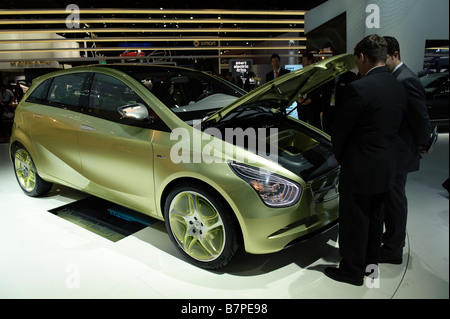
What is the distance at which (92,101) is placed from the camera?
115 inches

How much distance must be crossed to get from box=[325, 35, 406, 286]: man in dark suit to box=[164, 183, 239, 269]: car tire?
71cm

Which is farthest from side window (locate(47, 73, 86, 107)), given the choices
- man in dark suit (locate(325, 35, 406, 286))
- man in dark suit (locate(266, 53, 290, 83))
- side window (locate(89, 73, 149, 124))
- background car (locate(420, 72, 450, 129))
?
background car (locate(420, 72, 450, 129))

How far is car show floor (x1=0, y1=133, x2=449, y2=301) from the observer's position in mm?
2104

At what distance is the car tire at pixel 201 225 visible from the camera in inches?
83.0

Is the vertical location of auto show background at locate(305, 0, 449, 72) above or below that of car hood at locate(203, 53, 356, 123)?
above

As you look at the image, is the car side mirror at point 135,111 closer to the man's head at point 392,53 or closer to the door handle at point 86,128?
the door handle at point 86,128

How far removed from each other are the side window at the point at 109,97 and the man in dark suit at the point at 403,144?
1.79 meters

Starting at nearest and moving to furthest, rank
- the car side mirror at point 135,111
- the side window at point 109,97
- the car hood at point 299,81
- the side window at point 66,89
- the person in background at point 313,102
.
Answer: the car hood at point 299,81 → the car side mirror at point 135,111 → the side window at point 109,97 → the side window at point 66,89 → the person in background at point 313,102

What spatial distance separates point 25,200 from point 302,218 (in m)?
3.20

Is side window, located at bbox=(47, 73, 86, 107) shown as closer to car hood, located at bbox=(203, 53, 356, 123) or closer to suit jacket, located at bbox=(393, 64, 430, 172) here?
car hood, located at bbox=(203, 53, 356, 123)

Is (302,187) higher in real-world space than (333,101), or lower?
lower

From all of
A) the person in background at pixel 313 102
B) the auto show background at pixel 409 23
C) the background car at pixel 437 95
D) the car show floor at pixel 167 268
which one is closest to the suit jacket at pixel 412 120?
the car show floor at pixel 167 268
